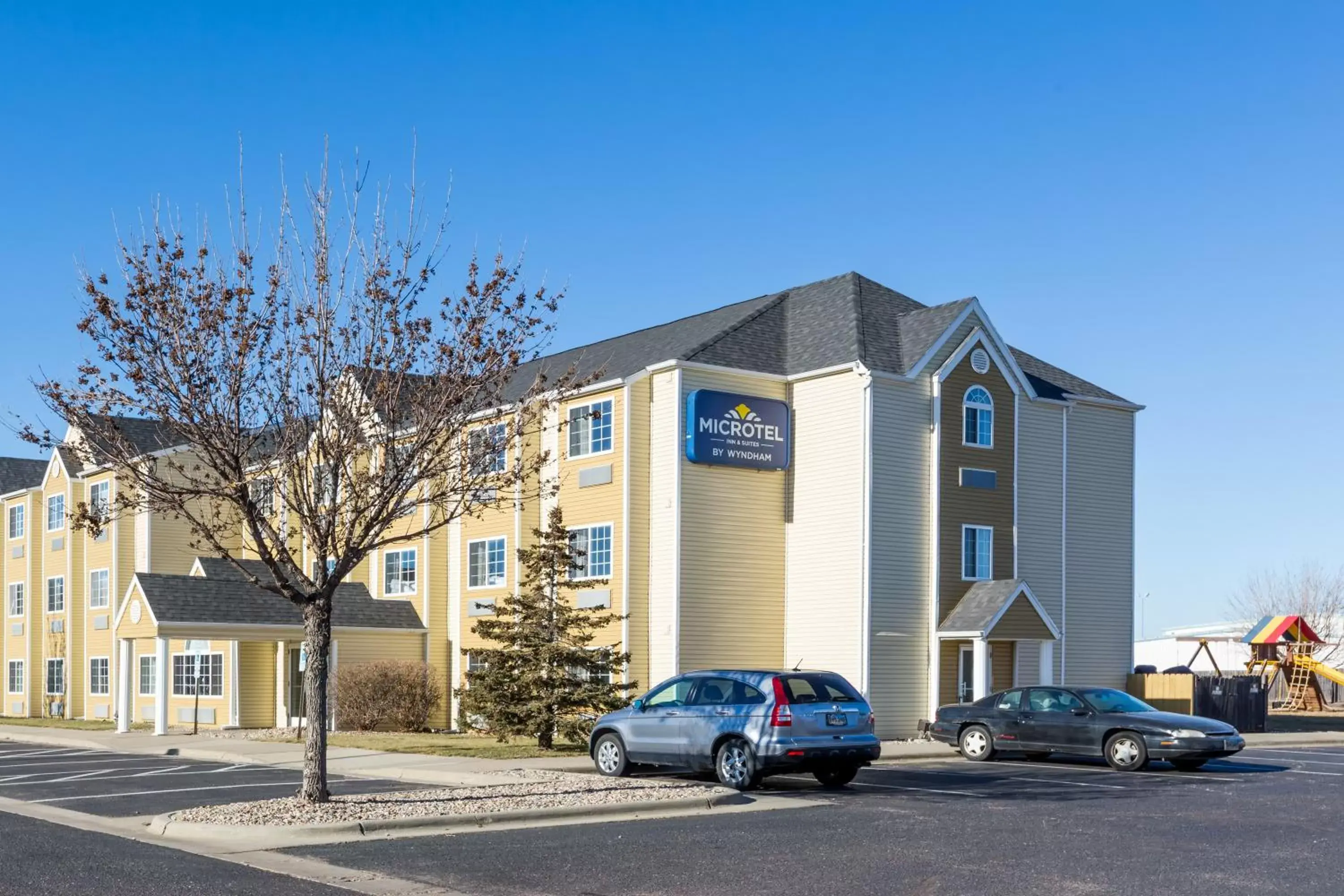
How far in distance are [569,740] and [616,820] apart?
13.6 metres

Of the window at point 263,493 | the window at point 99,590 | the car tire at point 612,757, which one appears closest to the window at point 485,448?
the window at point 263,493

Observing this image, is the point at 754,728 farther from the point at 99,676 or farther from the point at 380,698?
the point at 99,676

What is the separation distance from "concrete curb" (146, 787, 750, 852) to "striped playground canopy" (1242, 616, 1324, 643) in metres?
32.4

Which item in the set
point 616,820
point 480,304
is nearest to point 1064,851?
point 616,820

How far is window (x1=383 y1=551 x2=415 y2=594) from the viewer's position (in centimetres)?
4028

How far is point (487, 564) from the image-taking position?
123 feet

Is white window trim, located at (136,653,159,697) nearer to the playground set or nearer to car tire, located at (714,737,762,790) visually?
car tire, located at (714,737,762,790)

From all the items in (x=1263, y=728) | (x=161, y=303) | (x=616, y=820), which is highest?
(x=161, y=303)

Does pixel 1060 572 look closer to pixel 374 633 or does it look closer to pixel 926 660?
pixel 926 660

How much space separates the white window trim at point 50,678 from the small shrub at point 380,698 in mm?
19188

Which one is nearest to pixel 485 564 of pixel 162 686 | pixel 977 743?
pixel 162 686

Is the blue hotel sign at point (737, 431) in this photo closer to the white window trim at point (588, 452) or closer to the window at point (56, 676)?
the white window trim at point (588, 452)

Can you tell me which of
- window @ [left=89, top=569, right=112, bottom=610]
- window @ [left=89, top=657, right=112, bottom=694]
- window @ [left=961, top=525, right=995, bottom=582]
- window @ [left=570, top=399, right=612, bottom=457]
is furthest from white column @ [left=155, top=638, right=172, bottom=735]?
window @ [left=961, top=525, right=995, bottom=582]

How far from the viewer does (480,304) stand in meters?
16.9
